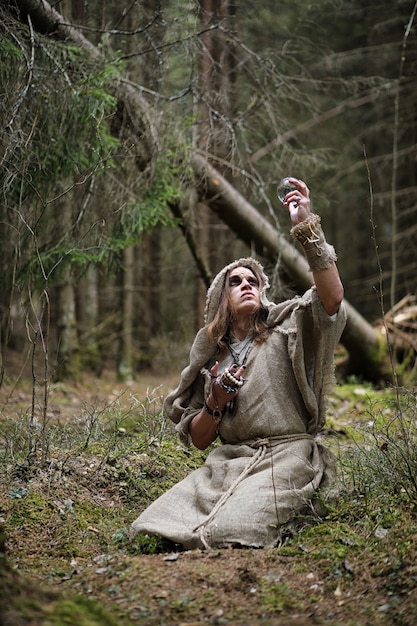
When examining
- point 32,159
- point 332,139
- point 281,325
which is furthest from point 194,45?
point 332,139

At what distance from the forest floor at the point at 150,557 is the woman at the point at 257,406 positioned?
199 mm

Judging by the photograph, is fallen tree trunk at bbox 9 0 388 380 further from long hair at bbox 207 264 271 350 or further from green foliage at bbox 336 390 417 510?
green foliage at bbox 336 390 417 510

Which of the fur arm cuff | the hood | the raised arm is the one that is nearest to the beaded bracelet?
the hood

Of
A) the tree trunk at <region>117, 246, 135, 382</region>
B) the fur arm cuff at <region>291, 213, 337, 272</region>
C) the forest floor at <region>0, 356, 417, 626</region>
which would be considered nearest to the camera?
the forest floor at <region>0, 356, 417, 626</region>

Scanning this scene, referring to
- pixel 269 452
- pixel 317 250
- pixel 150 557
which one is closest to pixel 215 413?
pixel 269 452

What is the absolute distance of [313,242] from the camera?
383cm

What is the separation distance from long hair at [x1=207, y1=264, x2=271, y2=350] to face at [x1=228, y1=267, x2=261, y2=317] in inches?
1.6

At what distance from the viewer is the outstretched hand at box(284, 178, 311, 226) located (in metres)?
3.91

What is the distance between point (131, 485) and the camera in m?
4.97

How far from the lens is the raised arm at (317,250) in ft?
12.6

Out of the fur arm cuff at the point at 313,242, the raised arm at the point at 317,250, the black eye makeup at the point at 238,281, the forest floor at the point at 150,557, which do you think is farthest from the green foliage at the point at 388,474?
the black eye makeup at the point at 238,281

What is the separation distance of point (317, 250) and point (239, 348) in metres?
0.94

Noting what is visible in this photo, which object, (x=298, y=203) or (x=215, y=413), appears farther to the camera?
(x=215, y=413)

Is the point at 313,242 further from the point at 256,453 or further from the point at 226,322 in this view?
the point at 256,453
